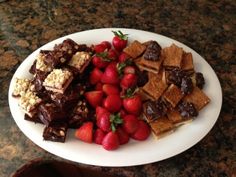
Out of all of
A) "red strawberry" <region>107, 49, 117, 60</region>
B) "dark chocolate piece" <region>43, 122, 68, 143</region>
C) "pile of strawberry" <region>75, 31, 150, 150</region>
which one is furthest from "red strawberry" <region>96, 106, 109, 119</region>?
"red strawberry" <region>107, 49, 117, 60</region>

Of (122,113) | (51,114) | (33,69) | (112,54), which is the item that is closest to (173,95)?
(122,113)

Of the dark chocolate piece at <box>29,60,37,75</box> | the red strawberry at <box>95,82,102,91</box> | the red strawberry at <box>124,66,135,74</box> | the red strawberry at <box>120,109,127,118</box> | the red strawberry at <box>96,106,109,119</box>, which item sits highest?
the red strawberry at <box>124,66,135,74</box>

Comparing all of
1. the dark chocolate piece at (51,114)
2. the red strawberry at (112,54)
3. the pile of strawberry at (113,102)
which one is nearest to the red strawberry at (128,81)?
the pile of strawberry at (113,102)

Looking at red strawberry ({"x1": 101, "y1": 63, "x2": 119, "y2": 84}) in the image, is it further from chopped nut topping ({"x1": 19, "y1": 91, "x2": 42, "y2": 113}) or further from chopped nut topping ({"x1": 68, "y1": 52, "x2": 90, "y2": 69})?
chopped nut topping ({"x1": 19, "y1": 91, "x2": 42, "y2": 113})

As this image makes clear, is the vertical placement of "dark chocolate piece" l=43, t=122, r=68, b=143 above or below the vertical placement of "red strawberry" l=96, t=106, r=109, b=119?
below

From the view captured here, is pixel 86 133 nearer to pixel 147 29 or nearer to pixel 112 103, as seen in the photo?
pixel 112 103

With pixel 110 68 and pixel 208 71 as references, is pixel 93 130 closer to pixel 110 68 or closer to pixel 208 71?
pixel 110 68
